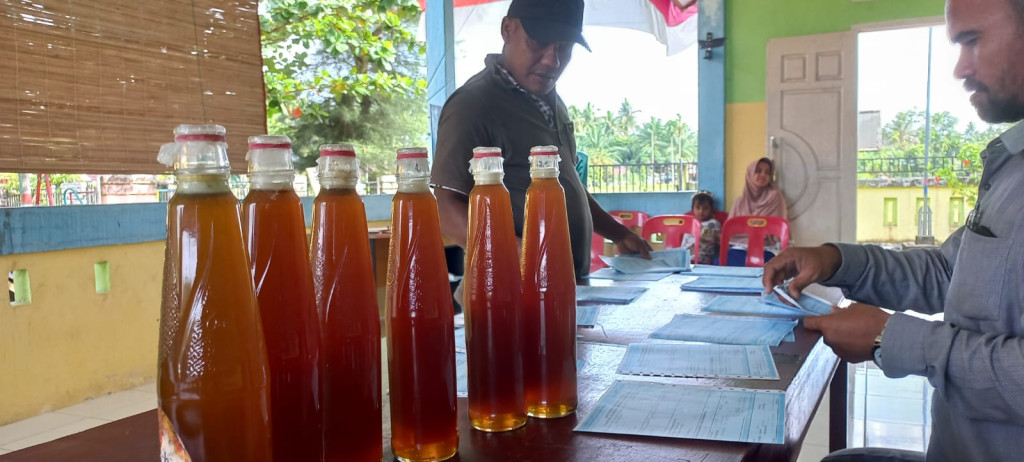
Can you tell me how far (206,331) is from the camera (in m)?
0.42

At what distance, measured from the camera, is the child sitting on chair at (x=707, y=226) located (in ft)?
16.7

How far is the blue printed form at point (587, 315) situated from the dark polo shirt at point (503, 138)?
456 millimetres

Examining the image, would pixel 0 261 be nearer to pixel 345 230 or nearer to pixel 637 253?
pixel 637 253

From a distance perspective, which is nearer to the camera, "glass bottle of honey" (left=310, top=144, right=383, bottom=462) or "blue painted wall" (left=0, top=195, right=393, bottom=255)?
"glass bottle of honey" (left=310, top=144, right=383, bottom=462)

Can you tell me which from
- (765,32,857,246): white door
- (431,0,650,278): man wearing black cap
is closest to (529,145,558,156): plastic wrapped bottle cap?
(431,0,650,278): man wearing black cap

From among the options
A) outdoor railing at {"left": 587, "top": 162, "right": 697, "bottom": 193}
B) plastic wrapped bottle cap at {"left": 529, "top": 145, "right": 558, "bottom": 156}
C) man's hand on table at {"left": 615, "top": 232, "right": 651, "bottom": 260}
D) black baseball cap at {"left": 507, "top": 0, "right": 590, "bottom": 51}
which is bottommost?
man's hand on table at {"left": 615, "top": 232, "right": 651, "bottom": 260}

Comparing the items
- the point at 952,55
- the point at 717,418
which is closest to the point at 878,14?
the point at 952,55

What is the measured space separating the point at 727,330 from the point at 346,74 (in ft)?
18.0

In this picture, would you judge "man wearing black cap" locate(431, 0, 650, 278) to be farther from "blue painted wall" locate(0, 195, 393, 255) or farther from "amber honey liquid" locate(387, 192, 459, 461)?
"blue painted wall" locate(0, 195, 393, 255)

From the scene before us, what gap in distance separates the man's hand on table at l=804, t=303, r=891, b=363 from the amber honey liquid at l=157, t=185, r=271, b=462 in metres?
0.98

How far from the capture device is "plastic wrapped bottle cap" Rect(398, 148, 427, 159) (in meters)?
0.59

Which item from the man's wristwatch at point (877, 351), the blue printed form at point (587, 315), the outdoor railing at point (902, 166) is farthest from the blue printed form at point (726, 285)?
the outdoor railing at point (902, 166)

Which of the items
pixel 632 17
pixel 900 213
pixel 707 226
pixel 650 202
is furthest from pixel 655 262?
pixel 900 213

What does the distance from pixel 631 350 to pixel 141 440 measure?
2.24ft
